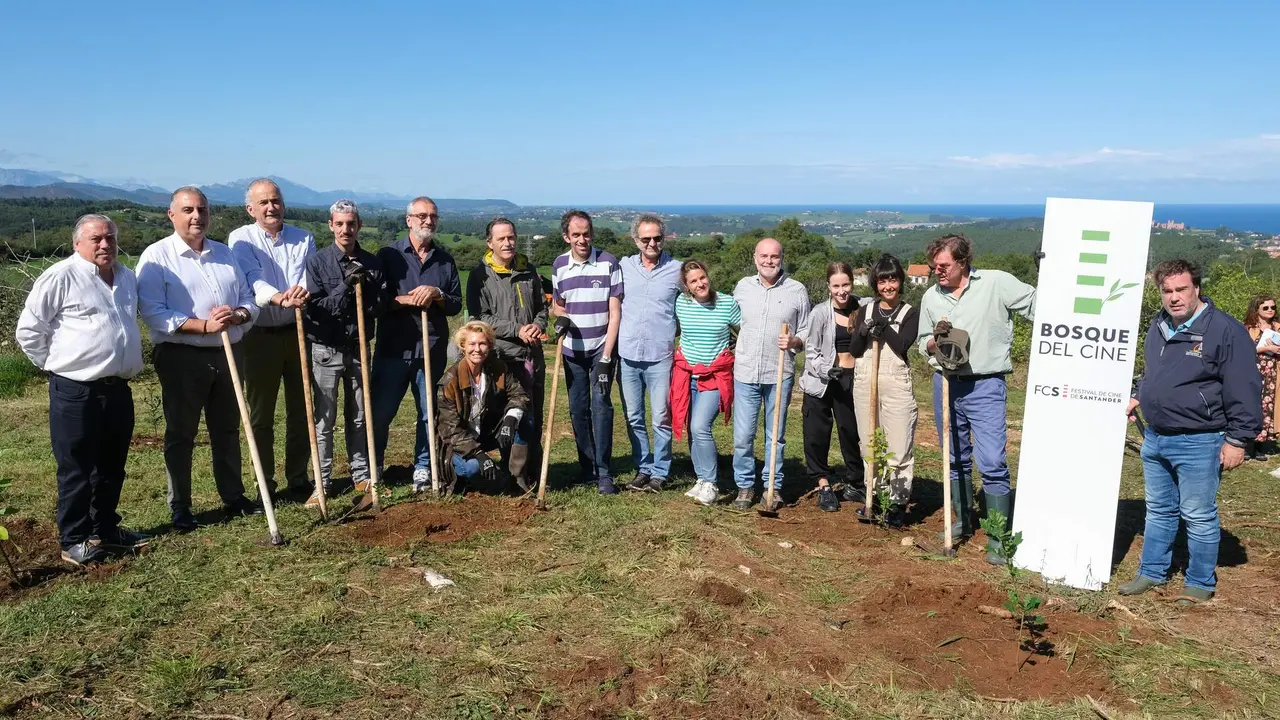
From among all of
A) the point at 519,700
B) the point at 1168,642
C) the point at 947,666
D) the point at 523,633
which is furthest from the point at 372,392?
the point at 1168,642

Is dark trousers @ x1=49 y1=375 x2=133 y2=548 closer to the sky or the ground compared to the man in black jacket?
closer to the ground

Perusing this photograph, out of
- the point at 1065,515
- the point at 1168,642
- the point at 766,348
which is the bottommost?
the point at 1168,642

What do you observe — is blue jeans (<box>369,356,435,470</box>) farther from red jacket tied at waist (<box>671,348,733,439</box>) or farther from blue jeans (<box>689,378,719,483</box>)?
blue jeans (<box>689,378,719,483</box>)

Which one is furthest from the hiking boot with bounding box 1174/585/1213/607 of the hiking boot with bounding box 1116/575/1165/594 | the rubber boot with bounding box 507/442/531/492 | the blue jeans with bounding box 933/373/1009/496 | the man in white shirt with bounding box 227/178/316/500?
the man in white shirt with bounding box 227/178/316/500

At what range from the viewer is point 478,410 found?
6734 millimetres

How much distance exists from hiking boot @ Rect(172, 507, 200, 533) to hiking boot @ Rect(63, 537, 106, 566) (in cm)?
64

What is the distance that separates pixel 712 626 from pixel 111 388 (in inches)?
165

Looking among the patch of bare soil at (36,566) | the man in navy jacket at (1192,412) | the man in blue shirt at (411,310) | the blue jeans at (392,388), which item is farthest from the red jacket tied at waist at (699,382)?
the patch of bare soil at (36,566)

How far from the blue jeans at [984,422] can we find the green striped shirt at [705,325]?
1720mm

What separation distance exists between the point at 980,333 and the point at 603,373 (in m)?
2.96

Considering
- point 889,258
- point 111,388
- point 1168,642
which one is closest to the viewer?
point 1168,642

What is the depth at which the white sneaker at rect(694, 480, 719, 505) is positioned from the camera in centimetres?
702

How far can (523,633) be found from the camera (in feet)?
15.3

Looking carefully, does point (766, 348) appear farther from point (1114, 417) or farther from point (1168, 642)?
point (1168, 642)
